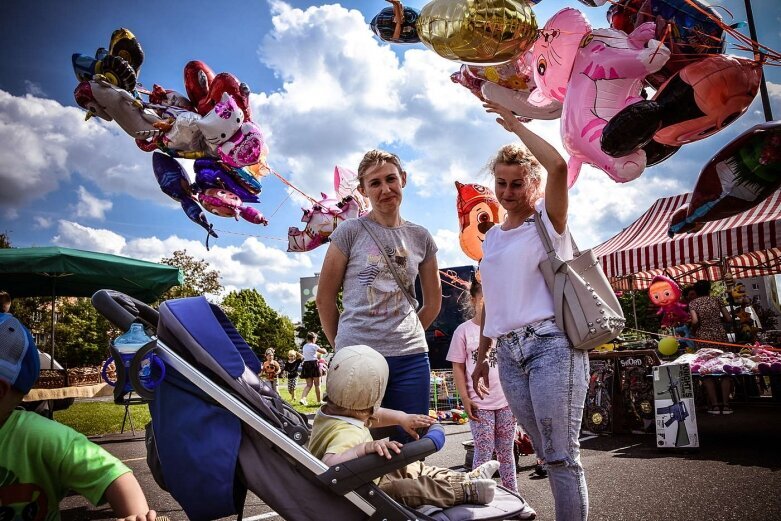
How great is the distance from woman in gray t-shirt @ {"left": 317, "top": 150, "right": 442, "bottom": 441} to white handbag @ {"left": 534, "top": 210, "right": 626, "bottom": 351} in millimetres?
749

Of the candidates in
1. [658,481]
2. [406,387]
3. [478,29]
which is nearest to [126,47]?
[478,29]

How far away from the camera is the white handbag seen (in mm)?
2043

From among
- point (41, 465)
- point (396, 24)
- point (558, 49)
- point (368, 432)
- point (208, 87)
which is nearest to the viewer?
point (41, 465)

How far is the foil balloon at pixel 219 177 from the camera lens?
4.62 meters

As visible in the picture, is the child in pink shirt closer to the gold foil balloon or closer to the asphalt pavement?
the asphalt pavement

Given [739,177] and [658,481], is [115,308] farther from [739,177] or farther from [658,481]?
[658,481]

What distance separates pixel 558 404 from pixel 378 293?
1011mm

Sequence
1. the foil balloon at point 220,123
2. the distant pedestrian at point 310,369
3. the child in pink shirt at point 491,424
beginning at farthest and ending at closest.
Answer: the distant pedestrian at point 310,369 → the foil balloon at point 220,123 → the child in pink shirt at point 491,424

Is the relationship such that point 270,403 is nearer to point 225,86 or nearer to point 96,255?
point 225,86

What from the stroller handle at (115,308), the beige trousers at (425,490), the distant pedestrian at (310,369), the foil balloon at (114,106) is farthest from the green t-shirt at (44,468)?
the distant pedestrian at (310,369)

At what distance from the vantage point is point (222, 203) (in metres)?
4.74

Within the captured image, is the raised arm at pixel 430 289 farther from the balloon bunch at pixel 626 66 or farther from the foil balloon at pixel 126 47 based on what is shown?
the foil balloon at pixel 126 47

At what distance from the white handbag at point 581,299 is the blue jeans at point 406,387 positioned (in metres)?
0.72

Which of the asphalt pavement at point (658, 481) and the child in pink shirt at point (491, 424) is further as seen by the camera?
the child in pink shirt at point (491, 424)
